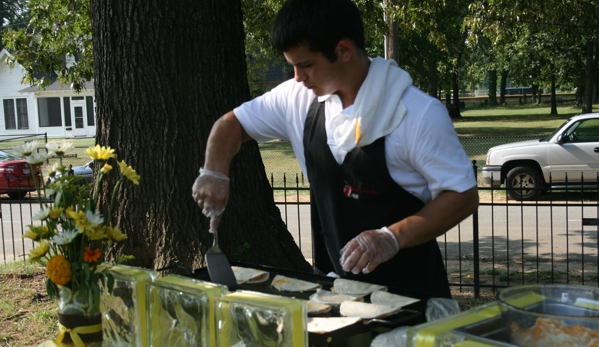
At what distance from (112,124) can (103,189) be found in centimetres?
47

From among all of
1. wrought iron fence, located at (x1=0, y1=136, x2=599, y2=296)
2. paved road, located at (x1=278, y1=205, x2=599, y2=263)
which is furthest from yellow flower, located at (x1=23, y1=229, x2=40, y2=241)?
paved road, located at (x1=278, y1=205, x2=599, y2=263)

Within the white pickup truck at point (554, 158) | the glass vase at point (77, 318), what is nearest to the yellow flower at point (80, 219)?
the glass vase at point (77, 318)

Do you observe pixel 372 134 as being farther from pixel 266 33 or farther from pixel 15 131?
pixel 15 131

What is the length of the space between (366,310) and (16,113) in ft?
133

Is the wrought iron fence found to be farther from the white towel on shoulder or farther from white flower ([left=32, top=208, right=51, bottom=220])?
the white towel on shoulder

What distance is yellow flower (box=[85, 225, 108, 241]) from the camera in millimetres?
1932

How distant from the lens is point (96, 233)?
1951 mm

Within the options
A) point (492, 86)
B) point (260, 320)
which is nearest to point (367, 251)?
point (260, 320)

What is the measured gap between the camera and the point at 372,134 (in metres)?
2.12

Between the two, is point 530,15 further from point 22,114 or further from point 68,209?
point 22,114

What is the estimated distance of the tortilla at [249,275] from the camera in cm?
213

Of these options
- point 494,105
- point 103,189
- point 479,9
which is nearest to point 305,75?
Answer: point 103,189

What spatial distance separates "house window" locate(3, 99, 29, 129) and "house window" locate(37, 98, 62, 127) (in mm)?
990

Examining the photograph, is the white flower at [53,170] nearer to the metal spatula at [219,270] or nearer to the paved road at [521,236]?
the metal spatula at [219,270]
